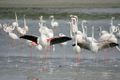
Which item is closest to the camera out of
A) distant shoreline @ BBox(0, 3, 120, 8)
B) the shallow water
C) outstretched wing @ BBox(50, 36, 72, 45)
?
the shallow water

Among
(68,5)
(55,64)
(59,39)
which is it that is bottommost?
(68,5)

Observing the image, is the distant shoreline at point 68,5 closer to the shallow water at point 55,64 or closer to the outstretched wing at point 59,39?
the shallow water at point 55,64

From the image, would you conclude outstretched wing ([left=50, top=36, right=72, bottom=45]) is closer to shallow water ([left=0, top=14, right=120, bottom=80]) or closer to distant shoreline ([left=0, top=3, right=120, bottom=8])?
shallow water ([left=0, top=14, right=120, bottom=80])

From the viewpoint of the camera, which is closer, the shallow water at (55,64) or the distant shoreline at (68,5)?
the shallow water at (55,64)

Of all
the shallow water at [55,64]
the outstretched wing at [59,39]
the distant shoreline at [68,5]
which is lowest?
the distant shoreline at [68,5]

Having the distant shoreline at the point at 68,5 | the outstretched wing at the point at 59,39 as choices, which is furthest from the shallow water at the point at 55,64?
the distant shoreline at the point at 68,5

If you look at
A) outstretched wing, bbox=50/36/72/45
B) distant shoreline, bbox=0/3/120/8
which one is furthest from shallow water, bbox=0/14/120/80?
distant shoreline, bbox=0/3/120/8

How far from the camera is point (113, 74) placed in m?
12.1

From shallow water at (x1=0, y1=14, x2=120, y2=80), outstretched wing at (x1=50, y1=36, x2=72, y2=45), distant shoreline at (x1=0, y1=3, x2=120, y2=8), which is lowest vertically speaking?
distant shoreline at (x1=0, y1=3, x2=120, y2=8)

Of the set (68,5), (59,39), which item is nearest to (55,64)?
(59,39)

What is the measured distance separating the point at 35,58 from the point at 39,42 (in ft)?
1.44

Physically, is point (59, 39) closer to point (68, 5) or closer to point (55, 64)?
point (55, 64)

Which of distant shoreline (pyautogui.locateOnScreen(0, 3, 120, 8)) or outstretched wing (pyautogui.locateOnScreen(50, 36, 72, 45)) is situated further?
distant shoreline (pyautogui.locateOnScreen(0, 3, 120, 8))

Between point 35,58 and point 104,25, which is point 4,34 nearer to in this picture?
point 104,25
